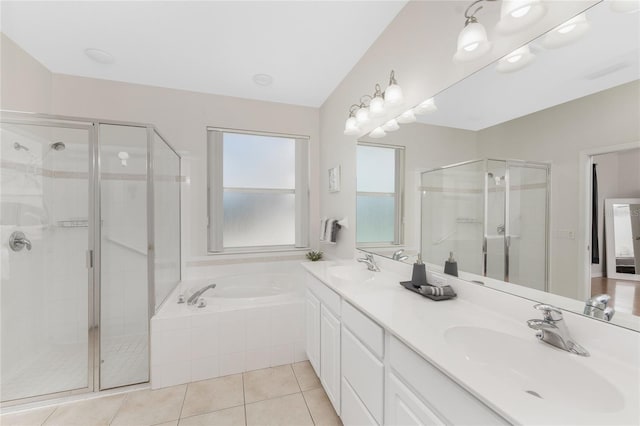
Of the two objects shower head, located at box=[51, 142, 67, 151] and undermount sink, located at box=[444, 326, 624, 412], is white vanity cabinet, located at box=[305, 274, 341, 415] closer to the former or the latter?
undermount sink, located at box=[444, 326, 624, 412]

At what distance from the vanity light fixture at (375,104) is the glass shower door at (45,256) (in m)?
2.02

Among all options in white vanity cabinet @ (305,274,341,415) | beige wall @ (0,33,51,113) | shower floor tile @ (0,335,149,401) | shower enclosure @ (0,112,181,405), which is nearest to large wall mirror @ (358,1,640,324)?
white vanity cabinet @ (305,274,341,415)

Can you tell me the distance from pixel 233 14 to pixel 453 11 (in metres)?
1.36

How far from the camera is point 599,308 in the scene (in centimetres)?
75

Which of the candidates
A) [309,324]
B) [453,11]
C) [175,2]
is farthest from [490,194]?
[175,2]

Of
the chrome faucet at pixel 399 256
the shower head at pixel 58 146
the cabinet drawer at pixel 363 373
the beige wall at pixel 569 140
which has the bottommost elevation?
the cabinet drawer at pixel 363 373

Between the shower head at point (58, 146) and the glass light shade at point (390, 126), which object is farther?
the shower head at point (58, 146)

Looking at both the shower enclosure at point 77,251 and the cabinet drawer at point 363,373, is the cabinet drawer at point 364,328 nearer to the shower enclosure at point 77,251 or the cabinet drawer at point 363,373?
the cabinet drawer at point 363,373

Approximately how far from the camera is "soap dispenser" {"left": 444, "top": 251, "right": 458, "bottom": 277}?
1266 millimetres

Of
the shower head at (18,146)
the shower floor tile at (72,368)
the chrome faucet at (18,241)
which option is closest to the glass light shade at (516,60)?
the shower floor tile at (72,368)

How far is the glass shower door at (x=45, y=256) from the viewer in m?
1.78

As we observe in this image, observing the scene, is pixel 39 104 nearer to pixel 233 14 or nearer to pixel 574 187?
pixel 233 14

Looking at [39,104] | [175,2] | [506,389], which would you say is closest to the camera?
[506,389]

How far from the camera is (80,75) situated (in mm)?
2342
